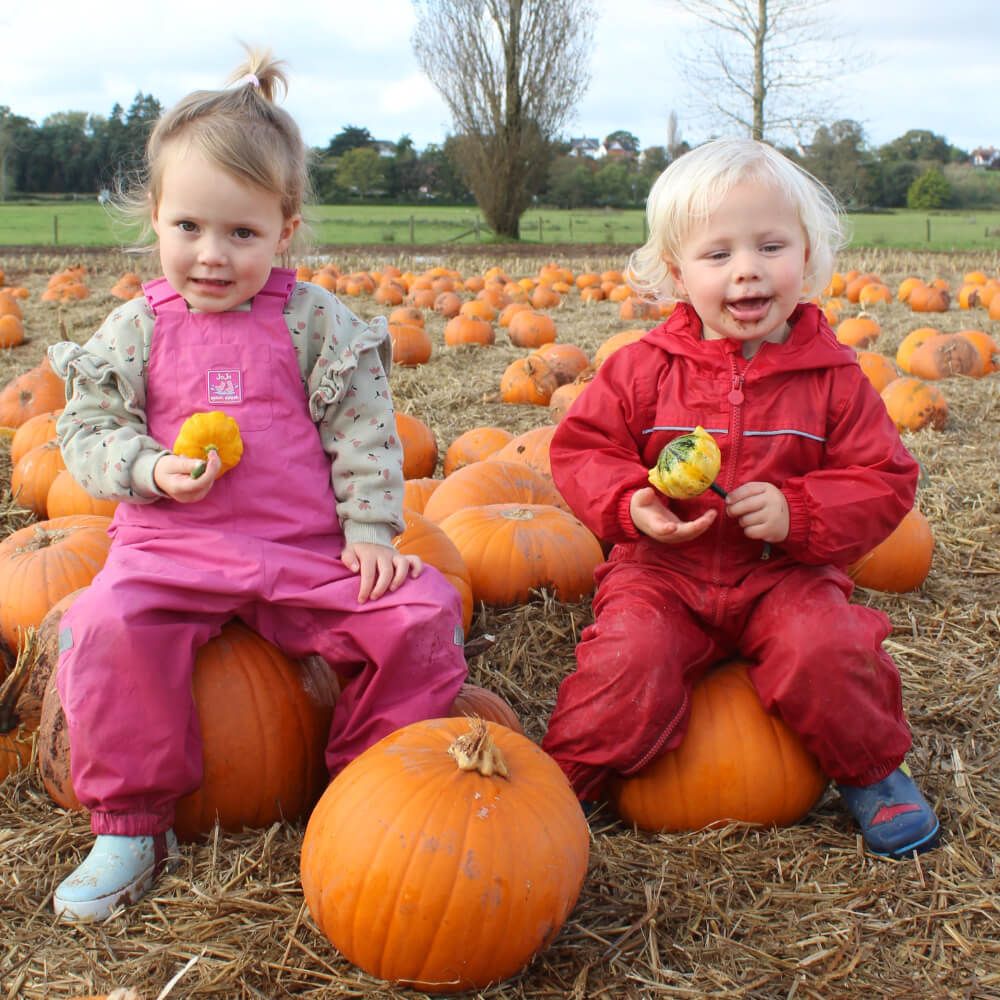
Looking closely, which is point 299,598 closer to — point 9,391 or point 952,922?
point 952,922

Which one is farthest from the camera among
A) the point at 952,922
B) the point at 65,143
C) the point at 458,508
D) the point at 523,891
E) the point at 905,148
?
the point at 905,148

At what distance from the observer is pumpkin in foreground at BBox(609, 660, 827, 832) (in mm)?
2561

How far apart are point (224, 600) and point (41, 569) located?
124 cm

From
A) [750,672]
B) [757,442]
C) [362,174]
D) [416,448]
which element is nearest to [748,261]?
[757,442]

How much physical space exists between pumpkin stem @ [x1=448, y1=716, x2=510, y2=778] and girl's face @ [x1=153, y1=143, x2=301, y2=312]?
1.27 m

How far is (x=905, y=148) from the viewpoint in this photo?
252ft

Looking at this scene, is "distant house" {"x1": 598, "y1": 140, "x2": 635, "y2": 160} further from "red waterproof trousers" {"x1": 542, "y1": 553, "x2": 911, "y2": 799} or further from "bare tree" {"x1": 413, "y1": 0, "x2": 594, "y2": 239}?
"red waterproof trousers" {"x1": 542, "y1": 553, "x2": 911, "y2": 799}

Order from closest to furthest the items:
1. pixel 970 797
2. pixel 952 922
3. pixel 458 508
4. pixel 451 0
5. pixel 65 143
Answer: pixel 952 922
pixel 970 797
pixel 458 508
pixel 451 0
pixel 65 143

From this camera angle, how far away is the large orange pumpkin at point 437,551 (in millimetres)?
3420

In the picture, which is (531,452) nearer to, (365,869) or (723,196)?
(723,196)

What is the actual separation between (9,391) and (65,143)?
64283 millimetres

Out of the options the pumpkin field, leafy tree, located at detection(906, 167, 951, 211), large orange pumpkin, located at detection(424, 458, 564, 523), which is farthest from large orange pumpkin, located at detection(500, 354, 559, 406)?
leafy tree, located at detection(906, 167, 951, 211)

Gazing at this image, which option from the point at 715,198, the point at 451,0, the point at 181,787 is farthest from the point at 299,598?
the point at 451,0

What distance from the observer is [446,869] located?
6.36 ft
